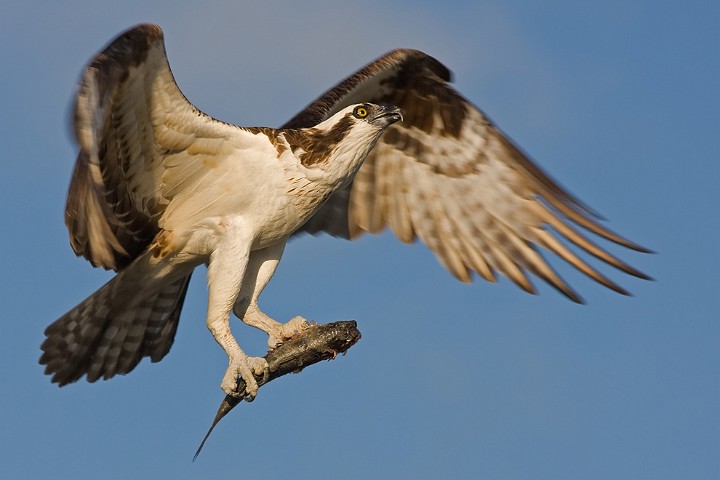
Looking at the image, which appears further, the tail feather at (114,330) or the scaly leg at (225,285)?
the tail feather at (114,330)

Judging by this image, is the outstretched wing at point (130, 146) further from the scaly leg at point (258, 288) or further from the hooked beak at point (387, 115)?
the hooked beak at point (387, 115)

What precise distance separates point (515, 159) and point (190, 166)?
338 cm

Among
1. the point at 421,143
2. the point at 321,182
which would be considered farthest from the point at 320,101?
the point at 321,182

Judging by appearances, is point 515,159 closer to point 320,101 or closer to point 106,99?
point 320,101

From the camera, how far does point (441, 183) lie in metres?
11.6

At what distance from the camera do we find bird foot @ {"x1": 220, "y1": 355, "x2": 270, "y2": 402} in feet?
28.2

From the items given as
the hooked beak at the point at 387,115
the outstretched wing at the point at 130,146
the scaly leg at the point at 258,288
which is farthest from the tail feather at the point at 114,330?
the hooked beak at the point at 387,115

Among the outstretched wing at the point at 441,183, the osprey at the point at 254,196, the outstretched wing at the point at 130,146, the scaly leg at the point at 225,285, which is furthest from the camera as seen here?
the outstretched wing at the point at 441,183

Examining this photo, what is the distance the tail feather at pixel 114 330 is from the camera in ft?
33.6

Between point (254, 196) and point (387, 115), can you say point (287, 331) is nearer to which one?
point (254, 196)

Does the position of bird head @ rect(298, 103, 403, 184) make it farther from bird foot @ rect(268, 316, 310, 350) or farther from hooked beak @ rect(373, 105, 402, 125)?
bird foot @ rect(268, 316, 310, 350)

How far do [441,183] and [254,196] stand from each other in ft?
8.81

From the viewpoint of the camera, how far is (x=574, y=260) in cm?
1071

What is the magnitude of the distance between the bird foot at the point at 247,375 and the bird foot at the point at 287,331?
0.54m
